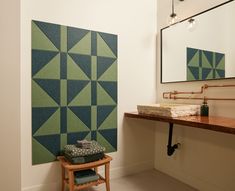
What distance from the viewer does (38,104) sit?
1795 mm

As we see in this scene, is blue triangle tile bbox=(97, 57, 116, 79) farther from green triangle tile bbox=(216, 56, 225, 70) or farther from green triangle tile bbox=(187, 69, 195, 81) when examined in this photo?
green triangle tile bbox=(216, 56, 225, 70)

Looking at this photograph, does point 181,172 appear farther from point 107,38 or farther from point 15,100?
point 15,100

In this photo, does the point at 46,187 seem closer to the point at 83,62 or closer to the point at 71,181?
the point at 71,181

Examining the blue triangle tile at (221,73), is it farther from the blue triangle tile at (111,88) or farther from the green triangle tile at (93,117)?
the green triangle tile at (93,117)

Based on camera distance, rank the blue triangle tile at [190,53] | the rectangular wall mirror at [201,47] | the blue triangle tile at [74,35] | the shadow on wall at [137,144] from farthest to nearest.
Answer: the shadow on wall at [137,144] → the blue triangle tile at [190,53] → the blue triangle tile at [74,35] → the rectangular wall mirror at [201,47]

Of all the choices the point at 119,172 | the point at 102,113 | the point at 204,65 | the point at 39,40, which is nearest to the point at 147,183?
the point at 119,172

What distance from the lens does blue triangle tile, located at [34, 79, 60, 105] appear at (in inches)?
71.1

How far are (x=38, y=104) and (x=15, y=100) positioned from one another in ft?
0.82

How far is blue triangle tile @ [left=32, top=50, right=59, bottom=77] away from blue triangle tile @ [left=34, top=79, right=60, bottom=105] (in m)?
0.10

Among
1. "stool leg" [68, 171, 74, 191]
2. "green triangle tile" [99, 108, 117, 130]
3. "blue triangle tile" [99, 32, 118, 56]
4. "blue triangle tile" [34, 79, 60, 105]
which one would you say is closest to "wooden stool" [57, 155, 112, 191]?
"stool leg" [68, 171, 74, 191]

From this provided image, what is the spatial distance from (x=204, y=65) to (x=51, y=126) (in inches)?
60.7

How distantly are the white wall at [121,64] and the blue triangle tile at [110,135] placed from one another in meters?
0.06

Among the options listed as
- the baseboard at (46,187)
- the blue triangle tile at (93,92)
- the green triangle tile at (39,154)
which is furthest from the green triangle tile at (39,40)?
the baseboard at (46,187)

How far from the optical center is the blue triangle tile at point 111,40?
6.96ft
